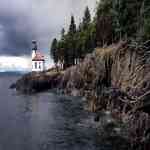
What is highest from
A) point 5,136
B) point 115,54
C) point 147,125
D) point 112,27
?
point 112,27

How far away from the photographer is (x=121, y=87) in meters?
52.8

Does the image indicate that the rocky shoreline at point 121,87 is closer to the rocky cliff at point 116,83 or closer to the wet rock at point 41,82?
the rocky cliff at point 116,83

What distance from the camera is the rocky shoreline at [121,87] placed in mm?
22984

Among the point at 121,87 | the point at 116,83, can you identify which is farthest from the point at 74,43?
the point at 121,87

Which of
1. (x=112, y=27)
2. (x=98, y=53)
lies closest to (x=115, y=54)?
(x=98, y=53)

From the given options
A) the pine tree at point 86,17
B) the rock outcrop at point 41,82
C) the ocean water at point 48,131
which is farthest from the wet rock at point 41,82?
the ocean water at point 48,131

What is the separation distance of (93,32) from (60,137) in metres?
65.5

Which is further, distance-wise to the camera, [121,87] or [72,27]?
[72,27]

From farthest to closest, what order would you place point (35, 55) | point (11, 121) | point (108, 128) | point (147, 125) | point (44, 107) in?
point (35, 55)
point (44, 107)
point (11, 121)
point (108, 128)
point (147, 125)

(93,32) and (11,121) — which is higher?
(93,32)

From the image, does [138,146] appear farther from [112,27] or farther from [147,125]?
[112,27]

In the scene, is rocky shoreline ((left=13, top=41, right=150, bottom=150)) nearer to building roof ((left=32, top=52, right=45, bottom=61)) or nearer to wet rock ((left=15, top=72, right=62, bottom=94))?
wet rock ((left=15, top=72, right=62, bottom=94))

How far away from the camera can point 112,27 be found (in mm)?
78812

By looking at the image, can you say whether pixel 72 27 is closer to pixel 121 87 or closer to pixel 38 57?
pixel 38 57
